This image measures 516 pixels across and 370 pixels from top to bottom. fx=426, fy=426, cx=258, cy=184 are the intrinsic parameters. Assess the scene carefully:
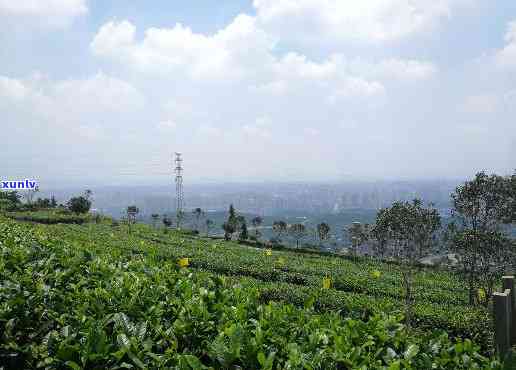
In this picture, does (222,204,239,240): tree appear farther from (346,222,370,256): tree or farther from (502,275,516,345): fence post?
(502,275,516,345): fence post

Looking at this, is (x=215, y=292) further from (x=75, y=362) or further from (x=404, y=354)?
(x=404, y=354)

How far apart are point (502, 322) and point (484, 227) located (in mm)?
12347

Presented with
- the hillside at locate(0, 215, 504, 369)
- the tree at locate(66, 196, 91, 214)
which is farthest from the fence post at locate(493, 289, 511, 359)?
the tree at locate(66, 196, 91, 214)

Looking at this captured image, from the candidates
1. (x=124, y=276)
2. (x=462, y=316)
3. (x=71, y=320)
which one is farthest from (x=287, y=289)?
(x=71, y=320)

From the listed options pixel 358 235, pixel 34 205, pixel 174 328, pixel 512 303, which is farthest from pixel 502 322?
pixel 34 205

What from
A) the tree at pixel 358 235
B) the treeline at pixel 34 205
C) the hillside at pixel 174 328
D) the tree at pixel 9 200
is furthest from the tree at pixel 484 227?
the tree at pixel 9 200

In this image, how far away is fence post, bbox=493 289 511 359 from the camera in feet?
11.2

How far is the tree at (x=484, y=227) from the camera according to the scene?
13854 millimetres

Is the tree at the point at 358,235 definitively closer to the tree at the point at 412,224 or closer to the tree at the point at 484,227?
the tree at the point at 484,227

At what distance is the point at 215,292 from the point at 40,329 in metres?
1.40

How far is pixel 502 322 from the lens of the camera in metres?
3.43

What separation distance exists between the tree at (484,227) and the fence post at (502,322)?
11.7 metres

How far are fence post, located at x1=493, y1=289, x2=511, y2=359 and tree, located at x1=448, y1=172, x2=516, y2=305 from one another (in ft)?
38.5

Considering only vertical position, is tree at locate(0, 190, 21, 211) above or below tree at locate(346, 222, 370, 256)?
above
